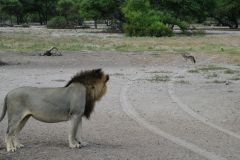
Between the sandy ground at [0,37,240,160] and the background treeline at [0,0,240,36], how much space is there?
2874 cm

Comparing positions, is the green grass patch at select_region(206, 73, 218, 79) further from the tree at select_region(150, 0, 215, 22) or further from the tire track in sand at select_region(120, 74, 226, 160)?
the tree at select_region(150, 0, 215, 22)

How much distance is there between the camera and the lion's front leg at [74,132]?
8.62 m

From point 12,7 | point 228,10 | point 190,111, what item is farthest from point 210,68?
point 12,7

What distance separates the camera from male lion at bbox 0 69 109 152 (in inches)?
338

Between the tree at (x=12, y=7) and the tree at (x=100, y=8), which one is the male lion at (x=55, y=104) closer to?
the tree at (x=100, y=8)

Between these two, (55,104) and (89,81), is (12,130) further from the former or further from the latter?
(89,81)

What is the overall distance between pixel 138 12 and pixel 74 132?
150ft

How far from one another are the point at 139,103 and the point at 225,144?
528 cm

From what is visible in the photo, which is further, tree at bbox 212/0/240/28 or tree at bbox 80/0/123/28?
tree at bbox 212/0/240/28

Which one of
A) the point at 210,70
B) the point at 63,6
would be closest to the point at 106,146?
the point at 210,70

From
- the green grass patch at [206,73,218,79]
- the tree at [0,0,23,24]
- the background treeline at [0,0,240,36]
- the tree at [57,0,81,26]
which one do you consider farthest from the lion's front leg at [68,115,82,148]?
the tree at [0,0,23,24]

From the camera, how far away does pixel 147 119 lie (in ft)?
39.2

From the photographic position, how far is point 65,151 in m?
8.59

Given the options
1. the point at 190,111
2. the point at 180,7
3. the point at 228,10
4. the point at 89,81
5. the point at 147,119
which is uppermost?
the point at 89,81
